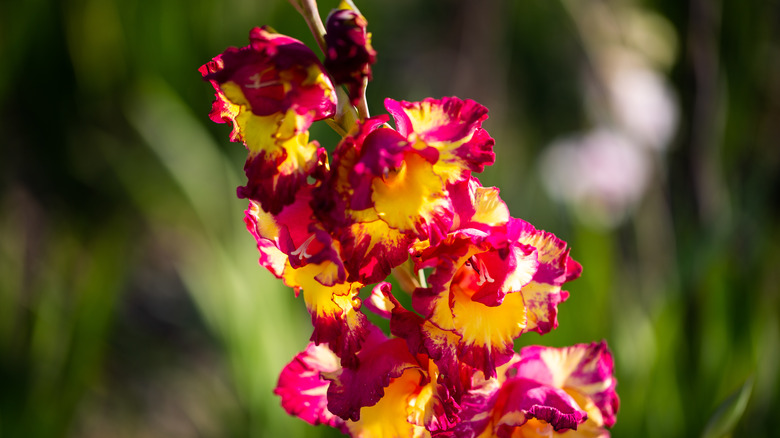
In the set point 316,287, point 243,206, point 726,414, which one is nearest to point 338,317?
point 316,287

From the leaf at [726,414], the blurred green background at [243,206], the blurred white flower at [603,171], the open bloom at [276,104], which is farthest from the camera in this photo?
the blurred white flower at [603,171]

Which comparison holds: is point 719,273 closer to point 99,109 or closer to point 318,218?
point 318,218

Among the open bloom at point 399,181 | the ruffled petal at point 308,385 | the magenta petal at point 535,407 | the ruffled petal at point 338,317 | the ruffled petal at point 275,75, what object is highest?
the ruffled petal at point 275,75

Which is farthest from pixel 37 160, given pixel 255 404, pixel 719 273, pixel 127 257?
pixel 719 273

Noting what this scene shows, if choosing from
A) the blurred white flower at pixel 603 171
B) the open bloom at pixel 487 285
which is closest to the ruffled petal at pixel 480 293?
the open bloom at pixel 487 285

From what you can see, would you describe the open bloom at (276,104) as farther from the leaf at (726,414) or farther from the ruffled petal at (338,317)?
the leaf at (726,414)

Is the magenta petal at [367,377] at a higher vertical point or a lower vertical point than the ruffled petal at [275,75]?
lower

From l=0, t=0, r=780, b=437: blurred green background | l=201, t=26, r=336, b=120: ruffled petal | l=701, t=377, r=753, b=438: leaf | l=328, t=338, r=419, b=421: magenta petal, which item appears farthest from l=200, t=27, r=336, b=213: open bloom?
l=0, t=0, r=780, b=437: blurred green background
